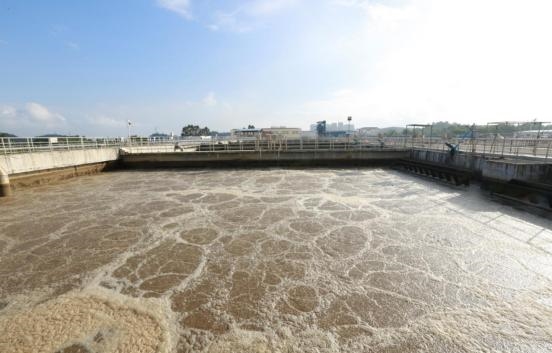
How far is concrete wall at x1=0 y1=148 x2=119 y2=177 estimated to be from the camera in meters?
12.3

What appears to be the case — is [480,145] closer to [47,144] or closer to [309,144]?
[309,144]

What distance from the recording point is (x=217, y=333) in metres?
3.54

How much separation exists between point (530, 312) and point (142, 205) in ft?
36.3

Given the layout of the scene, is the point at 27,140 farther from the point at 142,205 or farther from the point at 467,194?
the point at 467,194

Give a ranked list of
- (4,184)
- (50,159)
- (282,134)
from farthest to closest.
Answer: (282,134) → (50,159) → (4,184)

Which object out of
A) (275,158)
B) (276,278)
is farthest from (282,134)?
(276,278)

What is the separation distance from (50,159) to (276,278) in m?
16.5

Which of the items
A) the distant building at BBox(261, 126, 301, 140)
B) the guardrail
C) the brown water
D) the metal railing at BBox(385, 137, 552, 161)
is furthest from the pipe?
the metal railing at BBox(385, 137, 552, 161)

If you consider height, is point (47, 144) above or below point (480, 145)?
above

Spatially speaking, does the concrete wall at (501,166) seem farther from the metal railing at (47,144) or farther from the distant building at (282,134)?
the metal railing at (47,144)

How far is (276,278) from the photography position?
4863 mm

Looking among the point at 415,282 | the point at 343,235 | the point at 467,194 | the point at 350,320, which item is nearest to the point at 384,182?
the point at 467,194

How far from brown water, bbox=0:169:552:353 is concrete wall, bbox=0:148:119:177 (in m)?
4.56

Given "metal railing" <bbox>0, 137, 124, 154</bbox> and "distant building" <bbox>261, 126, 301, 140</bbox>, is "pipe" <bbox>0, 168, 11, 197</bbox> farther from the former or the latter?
"distant building" <bbox>261, 126, 301, 140</bbox>
